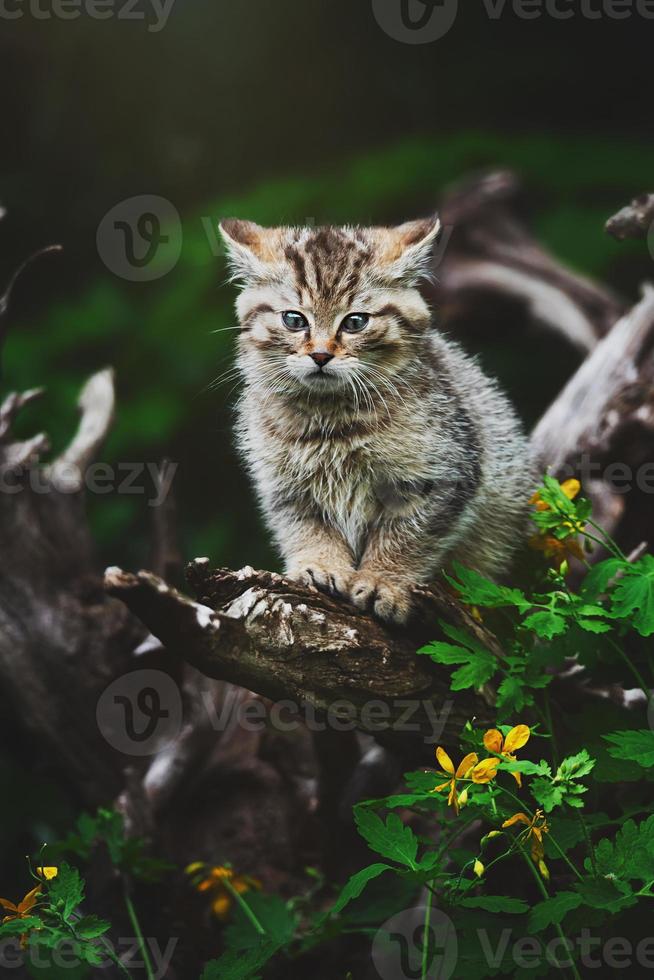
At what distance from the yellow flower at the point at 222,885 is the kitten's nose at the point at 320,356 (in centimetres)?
154

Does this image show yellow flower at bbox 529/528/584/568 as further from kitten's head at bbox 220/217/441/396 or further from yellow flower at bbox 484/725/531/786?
yellow flower at bbox 484/725/531/786

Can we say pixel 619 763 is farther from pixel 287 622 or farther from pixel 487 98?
pixel 487 98

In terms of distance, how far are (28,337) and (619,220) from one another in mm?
3250

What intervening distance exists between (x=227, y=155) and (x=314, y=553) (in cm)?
396

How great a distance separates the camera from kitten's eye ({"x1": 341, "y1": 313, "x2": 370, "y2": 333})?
2869 mm

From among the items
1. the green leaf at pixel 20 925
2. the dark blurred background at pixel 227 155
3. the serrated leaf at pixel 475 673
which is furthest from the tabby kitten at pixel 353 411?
the dark blurred background at pixel 227 155

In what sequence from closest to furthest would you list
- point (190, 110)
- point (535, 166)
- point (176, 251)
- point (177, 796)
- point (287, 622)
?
point (287, 622) < point (177, 796) < point (176, 251) < point (535, 166) < point (190, 110)

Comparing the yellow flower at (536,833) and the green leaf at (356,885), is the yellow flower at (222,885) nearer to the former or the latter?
the green leaf at (356,885)

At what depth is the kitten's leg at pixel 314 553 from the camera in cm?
277

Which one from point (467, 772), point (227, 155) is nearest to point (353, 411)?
point (467, 772)

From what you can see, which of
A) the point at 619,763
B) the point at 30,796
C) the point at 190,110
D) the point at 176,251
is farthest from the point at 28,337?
the point at 619,763

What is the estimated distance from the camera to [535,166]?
18.4 feet

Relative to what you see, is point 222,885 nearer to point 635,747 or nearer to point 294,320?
point 635,747

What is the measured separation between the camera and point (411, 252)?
297 centimetres
